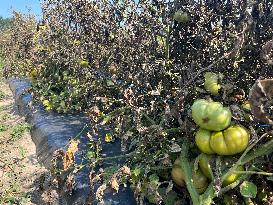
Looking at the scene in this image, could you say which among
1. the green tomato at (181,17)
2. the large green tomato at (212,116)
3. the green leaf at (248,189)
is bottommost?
the green leaf at (248,189)

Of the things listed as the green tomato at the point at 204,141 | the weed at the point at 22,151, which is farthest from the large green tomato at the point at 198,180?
the weed at the point at 22,151

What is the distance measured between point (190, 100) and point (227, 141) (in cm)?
67

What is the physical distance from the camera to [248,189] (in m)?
2.11

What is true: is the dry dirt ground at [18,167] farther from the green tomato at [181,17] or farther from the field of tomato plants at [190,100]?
the green tomato at [181,17]

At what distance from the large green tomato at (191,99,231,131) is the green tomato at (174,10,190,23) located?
94 cm

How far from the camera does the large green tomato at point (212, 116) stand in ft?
6.93

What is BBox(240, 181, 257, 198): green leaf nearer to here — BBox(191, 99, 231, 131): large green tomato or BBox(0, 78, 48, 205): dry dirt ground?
BBox(191, 99, 231, 131): large green tomato

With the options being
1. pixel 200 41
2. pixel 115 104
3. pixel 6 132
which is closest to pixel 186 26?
pixel 200 41

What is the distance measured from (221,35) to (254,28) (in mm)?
343

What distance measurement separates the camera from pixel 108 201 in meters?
2.65

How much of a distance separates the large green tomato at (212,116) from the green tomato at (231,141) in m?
0.04

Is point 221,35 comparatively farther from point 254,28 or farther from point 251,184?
point 251,184

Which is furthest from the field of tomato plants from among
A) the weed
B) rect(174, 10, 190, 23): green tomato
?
the weed

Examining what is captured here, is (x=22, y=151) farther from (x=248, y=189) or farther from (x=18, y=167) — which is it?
(x=248, y=189)
